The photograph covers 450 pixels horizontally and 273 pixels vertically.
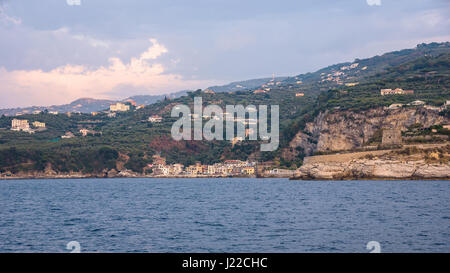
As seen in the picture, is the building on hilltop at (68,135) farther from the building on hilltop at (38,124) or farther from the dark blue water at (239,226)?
the dark blue water at (239,226)

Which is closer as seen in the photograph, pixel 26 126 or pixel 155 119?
pixel 26 126

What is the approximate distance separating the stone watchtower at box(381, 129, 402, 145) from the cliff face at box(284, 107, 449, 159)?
10.2 m

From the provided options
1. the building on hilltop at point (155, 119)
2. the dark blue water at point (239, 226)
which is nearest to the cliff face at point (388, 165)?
the dark blue water at point (239, 226)

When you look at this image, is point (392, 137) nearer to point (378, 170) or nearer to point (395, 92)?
point (378, 170)

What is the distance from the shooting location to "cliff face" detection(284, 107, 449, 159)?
82562 millimetres

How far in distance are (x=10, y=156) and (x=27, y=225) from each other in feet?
312

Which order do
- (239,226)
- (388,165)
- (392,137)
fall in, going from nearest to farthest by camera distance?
(239,226)
(388,165)
(392,137)

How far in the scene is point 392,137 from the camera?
71.5 meters

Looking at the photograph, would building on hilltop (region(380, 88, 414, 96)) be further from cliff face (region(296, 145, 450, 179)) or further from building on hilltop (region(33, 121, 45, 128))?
building on hilltop (region(33, 121, 45, 128))

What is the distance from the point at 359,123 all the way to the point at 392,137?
731 inches

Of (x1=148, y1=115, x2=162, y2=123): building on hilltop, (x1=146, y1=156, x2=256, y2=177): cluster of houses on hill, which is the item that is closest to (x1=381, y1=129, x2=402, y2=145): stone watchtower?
(x1=146, y1=156, x2=256, y2=177): cluster of houses on hill

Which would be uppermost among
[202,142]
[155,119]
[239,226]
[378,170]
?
[155,119]

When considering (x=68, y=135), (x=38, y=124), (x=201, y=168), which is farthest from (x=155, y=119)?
(x=201, y=168)
